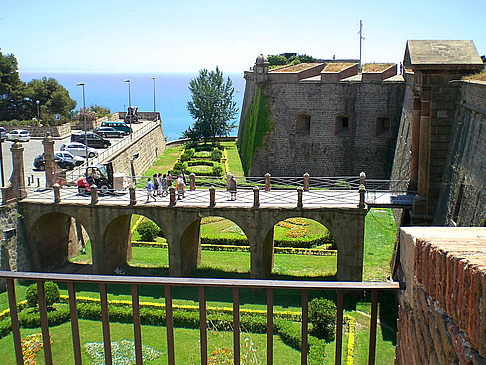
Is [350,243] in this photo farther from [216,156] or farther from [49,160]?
[216,156]

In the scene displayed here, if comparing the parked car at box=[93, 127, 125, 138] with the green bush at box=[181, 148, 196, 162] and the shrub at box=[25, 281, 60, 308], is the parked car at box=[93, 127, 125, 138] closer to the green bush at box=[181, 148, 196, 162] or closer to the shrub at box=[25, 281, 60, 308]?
the green bush at box=[181, 148, 196, 162]

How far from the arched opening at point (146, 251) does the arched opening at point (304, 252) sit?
6.03m

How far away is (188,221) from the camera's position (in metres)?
24.3

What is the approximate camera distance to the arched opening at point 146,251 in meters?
26.5

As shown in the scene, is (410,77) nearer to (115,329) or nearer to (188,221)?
(188,221)

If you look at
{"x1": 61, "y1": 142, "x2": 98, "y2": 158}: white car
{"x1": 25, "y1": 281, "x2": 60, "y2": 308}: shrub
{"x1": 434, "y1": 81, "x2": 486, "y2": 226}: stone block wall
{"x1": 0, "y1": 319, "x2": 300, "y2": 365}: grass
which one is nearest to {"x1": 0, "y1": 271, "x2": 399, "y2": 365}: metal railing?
{"x1": 0, "y1": 319, "x2": 300, "y2": 365}: grass

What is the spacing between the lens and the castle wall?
120ft

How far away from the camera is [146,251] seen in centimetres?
2894

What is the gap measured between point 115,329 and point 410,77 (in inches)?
905

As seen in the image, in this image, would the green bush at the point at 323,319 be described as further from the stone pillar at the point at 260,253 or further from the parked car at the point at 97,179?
the parked car at the point at 97,179

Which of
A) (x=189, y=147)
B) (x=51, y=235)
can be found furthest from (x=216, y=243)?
(x=189, y=147)

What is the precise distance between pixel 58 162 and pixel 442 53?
26202 mm

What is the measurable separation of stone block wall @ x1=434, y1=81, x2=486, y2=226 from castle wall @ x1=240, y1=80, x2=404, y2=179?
610 inches

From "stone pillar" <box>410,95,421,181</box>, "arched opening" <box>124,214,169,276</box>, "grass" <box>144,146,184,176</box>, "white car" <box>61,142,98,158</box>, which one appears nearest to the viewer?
"stone pillar" <box>410,95,421,181</box>
